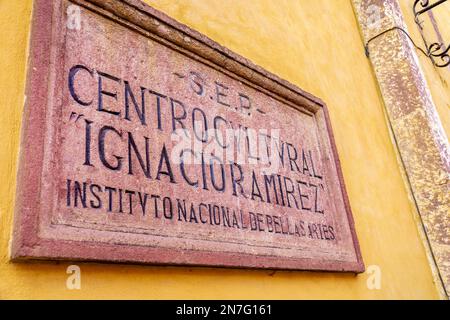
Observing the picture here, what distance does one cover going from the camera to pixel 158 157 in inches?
47.1

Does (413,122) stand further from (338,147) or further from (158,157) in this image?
(158,157)

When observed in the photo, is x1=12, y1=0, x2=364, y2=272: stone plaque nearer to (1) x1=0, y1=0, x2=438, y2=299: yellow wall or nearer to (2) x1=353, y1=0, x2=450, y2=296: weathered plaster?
(1) x1=0, y1=0, x2=438, y2=299: yellow wall

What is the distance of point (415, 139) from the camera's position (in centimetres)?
262

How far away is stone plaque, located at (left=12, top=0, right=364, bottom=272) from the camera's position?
3.12ft

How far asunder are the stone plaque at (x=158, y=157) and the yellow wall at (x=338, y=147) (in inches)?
2.0

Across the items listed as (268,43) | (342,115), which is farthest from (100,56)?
(342,115)

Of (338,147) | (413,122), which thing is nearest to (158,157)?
(338,147)

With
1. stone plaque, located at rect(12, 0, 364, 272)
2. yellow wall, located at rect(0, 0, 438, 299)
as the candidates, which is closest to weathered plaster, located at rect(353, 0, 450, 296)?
yellow wall, located at rect(0, 0, 438, 299)

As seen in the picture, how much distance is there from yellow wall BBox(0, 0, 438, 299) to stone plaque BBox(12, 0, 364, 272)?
0.05 m

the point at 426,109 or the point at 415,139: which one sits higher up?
the point at 426,109

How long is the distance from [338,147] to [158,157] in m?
1.25

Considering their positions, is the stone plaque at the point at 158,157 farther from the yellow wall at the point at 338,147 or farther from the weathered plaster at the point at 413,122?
the weathered plaster at the point at 413,122

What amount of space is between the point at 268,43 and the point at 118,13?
36.6 inches
